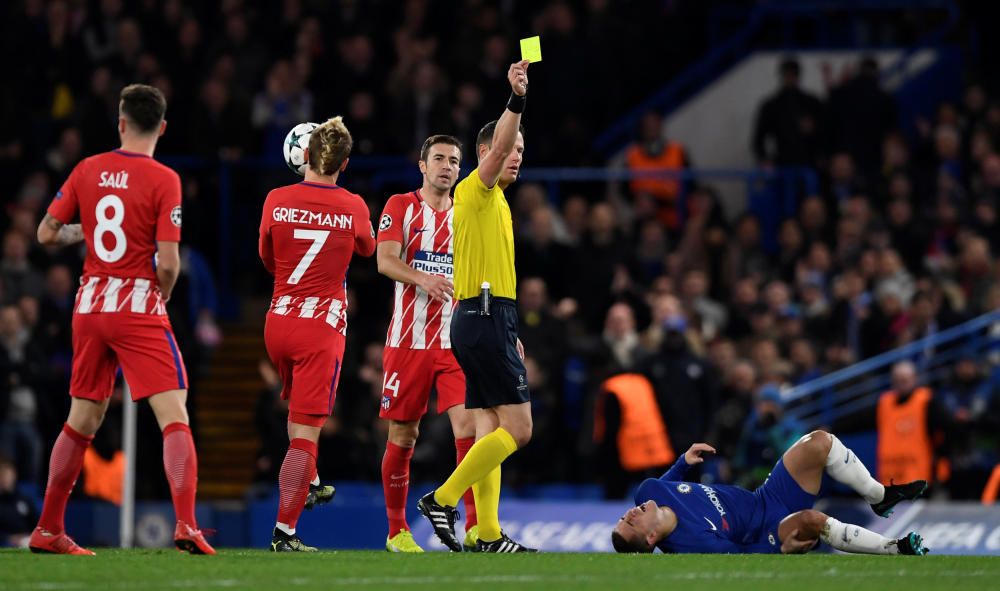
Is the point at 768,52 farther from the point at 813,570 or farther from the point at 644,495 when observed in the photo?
the point at 813,570

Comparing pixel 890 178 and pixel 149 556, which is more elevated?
pixel 890 178

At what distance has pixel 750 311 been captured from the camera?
63.7 feet

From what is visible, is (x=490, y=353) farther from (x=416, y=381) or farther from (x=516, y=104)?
(x=516, y=104)

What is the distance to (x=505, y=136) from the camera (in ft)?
34.1

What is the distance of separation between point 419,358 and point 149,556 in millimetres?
2275

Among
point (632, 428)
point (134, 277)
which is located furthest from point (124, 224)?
point (632, 428)

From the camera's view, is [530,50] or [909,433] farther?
[909,433]

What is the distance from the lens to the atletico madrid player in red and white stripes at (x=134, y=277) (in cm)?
993

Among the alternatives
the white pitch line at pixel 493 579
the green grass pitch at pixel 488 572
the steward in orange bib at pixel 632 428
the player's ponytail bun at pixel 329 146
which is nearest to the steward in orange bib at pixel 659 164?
the steward in orange bib at pixel 632 428

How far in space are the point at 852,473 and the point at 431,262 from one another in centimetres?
286

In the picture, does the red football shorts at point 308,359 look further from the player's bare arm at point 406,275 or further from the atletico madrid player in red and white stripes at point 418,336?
the atletico madrid player in red and white stripes at point 418,336

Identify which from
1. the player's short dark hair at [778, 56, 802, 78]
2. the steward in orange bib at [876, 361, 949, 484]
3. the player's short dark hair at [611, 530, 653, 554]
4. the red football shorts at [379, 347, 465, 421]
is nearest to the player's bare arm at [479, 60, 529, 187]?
the red football shorts at [379, 347, 465, 421]

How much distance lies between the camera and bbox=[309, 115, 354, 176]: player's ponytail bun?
36.7 feet

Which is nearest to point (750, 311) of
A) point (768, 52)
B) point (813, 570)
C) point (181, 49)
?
point (768, 52)
